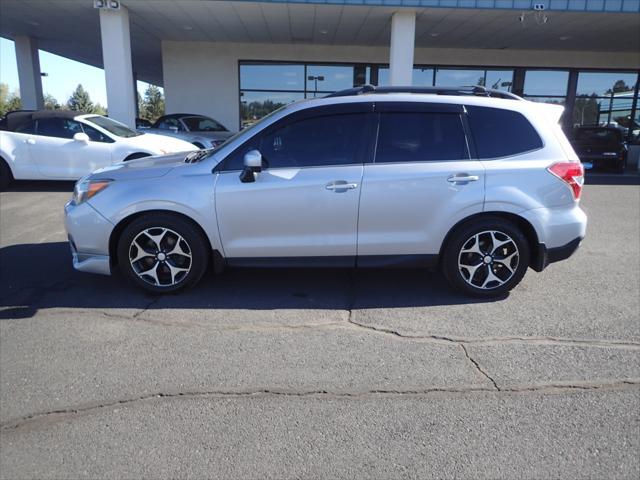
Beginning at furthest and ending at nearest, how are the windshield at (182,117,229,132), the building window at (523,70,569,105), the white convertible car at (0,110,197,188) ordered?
the building window at (523,70,569,105) < the windshield at (182,117,229,132) < the white convertible car at (0,110,197,188)

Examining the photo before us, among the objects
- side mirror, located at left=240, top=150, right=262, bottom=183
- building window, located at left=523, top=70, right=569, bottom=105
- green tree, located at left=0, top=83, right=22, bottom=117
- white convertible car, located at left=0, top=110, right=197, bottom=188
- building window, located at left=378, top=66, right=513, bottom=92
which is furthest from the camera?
green tree, located at left=0, top=83, right=22, bottom=117

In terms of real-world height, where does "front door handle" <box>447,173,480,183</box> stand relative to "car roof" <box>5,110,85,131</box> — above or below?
below

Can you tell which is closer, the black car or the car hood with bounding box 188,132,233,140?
the car hood with bounding box 188,132,233,140

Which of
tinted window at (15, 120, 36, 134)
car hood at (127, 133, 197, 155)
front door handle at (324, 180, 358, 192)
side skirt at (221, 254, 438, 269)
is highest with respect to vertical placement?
tinted window at (15, 120, 36, 134)

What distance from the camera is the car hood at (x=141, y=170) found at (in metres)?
4.59

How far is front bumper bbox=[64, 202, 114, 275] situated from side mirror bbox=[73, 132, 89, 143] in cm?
587

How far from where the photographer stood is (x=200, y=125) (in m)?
14.7

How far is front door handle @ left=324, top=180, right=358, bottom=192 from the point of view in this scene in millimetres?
4410

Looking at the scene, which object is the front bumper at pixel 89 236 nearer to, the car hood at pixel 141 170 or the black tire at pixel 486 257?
the car hood at pixel 141 170

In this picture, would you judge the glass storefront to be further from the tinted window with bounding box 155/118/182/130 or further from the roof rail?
the roof rail

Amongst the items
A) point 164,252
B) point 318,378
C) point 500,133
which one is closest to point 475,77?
point 500,133

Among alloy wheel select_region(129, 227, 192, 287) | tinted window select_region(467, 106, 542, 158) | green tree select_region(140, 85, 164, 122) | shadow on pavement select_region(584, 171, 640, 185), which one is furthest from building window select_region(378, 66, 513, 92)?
green tree select_region(140, 85, 164, 122)

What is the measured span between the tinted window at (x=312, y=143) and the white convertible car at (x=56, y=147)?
6.33 m

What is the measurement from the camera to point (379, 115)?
4.59 metres
